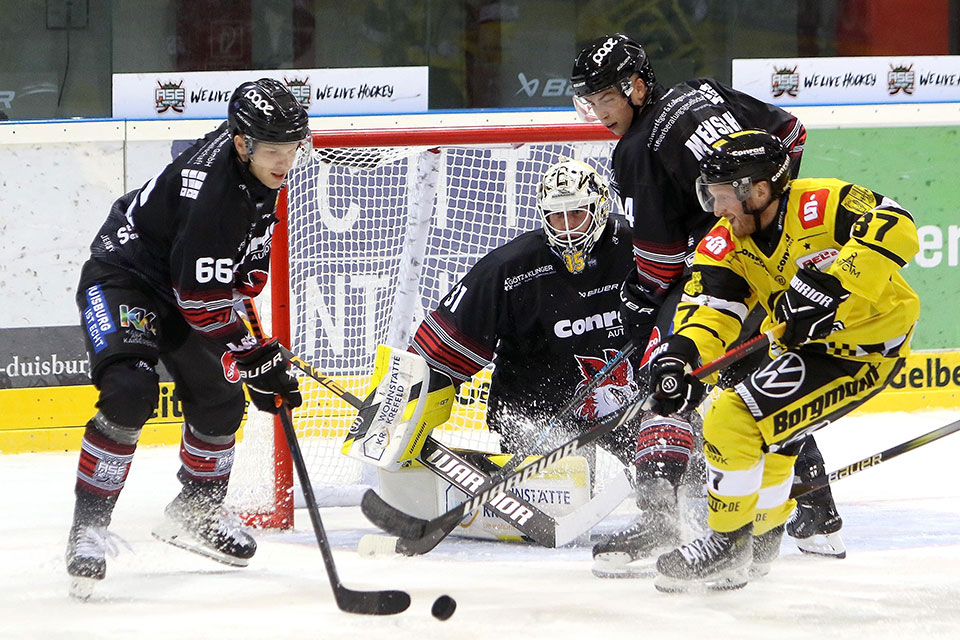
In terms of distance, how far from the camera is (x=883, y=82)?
5309 mm

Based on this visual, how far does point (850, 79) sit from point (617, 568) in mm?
3089

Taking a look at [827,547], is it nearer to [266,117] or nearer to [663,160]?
[663,160]

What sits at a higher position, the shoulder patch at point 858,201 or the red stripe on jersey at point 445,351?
the shoulder patch at point 858,201

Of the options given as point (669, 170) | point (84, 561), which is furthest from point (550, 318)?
point (84, 561)

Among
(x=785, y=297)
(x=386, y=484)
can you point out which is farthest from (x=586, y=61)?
(x=386, y=484)

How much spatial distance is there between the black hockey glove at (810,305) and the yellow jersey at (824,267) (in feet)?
0.10

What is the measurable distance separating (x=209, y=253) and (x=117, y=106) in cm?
241

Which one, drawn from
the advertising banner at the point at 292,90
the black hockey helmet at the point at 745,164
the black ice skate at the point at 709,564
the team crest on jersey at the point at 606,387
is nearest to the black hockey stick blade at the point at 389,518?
the team crest on jersey at the point at 606,387

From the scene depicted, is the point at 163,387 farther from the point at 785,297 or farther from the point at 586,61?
the point at 785,297

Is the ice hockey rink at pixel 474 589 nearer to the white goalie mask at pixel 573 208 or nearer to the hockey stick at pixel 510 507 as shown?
the hockey stick at pixel 510 507

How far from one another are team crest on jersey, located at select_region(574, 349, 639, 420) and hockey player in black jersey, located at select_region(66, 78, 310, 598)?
0.96 metres

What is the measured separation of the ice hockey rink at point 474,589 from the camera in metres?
2.45

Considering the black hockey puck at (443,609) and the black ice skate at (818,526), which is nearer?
the black hockey puck at (443,609)

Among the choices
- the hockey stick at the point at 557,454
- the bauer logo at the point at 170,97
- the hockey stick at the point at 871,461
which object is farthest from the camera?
the bauer logo at the point at 170,97
